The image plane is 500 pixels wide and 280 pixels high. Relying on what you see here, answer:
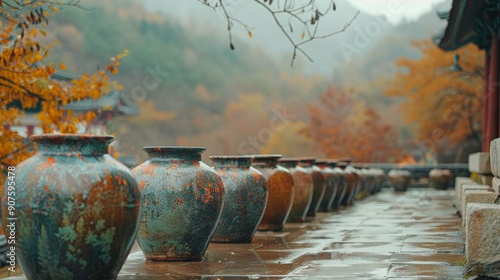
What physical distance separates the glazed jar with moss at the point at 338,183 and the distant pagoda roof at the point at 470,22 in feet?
11.7

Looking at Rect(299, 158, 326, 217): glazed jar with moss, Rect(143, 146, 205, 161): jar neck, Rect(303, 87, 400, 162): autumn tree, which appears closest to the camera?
Rect(143, 146, 205, 161): jar neck

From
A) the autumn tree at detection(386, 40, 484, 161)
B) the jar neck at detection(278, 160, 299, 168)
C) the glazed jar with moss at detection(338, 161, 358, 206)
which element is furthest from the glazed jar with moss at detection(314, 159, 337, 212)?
the autumn tree at detection(386, 40, 484, 161)

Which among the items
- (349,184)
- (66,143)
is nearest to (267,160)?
(66,143)

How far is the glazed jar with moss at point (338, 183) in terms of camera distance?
61.9 feet

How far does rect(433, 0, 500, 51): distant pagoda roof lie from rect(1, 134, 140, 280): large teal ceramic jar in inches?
340

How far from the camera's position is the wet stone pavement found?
7.75m

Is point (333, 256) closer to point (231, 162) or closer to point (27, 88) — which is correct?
point (231, 162)

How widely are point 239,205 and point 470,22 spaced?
29.5 feet

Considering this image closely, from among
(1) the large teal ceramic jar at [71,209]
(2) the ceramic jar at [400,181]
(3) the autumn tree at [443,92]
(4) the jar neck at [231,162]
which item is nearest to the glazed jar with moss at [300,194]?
(4) the jar neck at [231,162]

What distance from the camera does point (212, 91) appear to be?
67.8 meters

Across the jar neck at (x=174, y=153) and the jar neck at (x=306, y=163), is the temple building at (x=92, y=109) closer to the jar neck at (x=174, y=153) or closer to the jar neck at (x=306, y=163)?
the jar neck at (x=306, y=163)

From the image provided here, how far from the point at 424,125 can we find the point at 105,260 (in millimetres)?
40846

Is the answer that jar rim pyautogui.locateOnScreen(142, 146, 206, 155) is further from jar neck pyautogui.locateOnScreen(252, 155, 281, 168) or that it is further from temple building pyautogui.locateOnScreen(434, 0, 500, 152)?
temple building pyautogui.locateOnScreen(434, 0, 500, 152)

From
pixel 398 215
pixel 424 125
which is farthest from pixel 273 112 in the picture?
pixel 398 215
